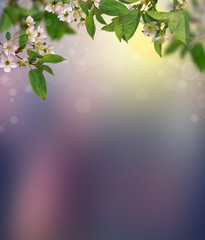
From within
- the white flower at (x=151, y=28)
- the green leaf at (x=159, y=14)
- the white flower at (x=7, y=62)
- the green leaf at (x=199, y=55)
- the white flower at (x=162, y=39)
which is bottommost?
the green leaf at (x=199, y=55)

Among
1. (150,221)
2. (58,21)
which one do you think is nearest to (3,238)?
(150,221)

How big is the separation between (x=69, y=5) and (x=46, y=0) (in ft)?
0.27

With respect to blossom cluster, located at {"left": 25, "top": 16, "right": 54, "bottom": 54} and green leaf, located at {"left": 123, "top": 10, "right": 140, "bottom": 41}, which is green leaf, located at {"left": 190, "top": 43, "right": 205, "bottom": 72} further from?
blossom cluster, located at {"left": 25, "top": 16, "right": 54, "bottom": 54}

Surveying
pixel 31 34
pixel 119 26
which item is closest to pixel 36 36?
pixel 31 34

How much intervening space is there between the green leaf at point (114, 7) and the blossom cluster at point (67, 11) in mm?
99

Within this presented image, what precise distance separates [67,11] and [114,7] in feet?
0.43

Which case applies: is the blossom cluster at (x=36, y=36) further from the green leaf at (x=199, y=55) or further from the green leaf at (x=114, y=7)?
the green leaf at (x=199, y=55)

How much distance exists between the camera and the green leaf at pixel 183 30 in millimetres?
438

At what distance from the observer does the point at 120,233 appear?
4.77 ft

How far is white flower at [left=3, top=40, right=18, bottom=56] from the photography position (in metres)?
0.52

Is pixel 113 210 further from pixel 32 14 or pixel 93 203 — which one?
pixel 32 14

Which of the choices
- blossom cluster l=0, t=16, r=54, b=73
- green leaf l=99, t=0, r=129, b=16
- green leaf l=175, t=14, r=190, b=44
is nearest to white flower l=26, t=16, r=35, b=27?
blossom cluster l=0, t=16, r=54, b=73

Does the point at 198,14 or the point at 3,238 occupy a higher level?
the point at 198,14

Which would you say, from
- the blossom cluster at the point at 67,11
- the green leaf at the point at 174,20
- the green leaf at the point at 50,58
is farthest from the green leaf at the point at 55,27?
the green leaf at the point at 174,20
